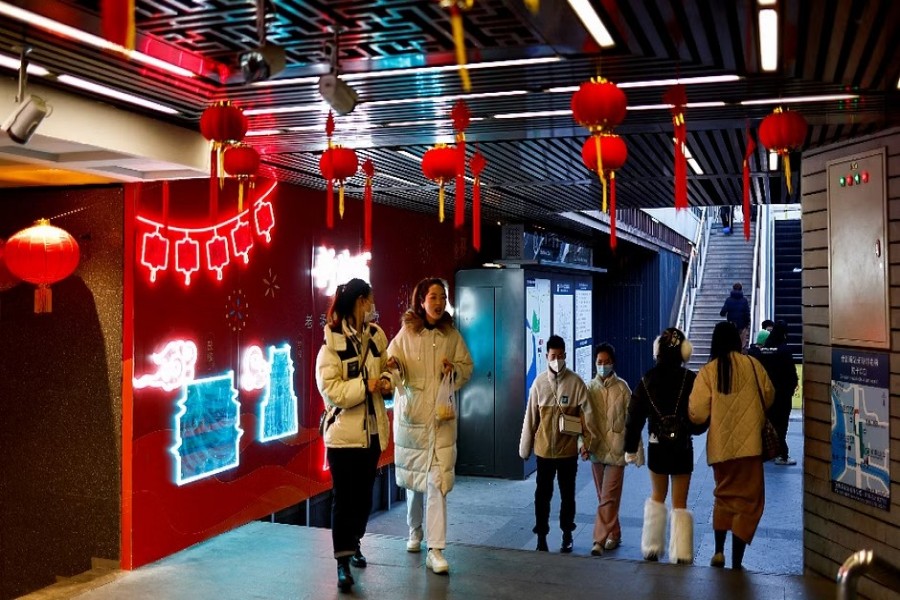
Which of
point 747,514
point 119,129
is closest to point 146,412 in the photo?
point 119,129

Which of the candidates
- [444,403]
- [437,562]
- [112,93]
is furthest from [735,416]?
[112,93]

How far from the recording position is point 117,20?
303 centimetres

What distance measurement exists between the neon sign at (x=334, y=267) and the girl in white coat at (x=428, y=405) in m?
2.73

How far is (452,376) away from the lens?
230 inches

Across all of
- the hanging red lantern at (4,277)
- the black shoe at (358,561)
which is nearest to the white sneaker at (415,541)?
the black shoe at (358,561)

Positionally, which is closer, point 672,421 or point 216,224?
point 672,421

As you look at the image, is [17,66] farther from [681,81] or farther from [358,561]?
[358,561]

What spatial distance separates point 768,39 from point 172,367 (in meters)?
4.58

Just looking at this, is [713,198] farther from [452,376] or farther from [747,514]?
[452,376]

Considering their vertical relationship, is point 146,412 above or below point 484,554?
above

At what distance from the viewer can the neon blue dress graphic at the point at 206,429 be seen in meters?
6.49

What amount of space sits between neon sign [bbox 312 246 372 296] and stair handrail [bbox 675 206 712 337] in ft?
35.1

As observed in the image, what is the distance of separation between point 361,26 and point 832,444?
4.20 m

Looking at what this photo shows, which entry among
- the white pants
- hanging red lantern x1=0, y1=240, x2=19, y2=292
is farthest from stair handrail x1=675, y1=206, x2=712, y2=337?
hanging red lantern x1=0, y1=240, x2=19, y2=292
